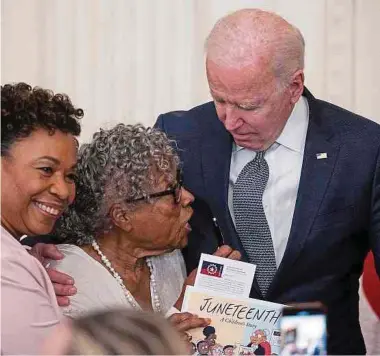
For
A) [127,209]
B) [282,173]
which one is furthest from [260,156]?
[127,209]

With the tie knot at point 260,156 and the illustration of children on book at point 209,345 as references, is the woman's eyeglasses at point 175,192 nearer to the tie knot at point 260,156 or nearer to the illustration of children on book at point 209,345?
the tie knot at point 260,156

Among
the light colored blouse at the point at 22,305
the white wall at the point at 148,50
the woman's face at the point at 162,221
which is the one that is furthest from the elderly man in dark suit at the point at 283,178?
the white wall at the point at 148,50

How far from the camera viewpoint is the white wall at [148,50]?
3717 millimetres

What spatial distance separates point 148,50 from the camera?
150 inches

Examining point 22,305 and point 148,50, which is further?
point 148,50

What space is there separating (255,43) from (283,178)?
1.32 feet

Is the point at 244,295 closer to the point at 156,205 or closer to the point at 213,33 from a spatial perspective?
the point at 156,205

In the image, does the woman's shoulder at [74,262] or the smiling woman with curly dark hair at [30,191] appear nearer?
the smiling woman with curly dark hair at [30,191]

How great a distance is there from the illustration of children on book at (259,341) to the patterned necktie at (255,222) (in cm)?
25

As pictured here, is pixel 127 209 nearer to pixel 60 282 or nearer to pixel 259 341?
pixel 60 282

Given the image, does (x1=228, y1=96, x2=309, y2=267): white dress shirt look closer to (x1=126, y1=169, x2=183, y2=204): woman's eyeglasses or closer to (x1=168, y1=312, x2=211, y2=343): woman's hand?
(x1=126, y1=169, x2=183, y2=204): woman's eyeglasses

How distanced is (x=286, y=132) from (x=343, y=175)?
209 millimetres

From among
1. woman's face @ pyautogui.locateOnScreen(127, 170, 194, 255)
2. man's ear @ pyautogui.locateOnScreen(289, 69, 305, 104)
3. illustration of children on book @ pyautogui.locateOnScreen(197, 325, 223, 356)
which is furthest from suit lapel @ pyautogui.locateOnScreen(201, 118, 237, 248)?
illustration of children on book @ pyautogui.locateOnScreen(197, 325, 223, 356)

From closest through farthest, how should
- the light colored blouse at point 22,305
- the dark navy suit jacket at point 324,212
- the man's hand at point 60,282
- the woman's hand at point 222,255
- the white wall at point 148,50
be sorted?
1. the light colored blouse at point 22,305
2. the man's hand at point 60,282
3. the woman's hand at point 222,255
4. the dark navy suit jacket at point 324,212
5. the white wall at point 148,50
